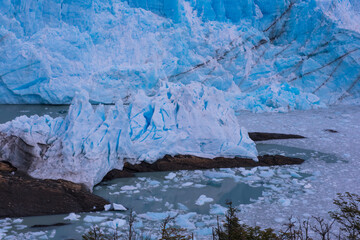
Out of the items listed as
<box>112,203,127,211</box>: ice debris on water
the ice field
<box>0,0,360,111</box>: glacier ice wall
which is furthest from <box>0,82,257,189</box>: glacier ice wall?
<box>0,0,360,111</box>: glacier ice wall

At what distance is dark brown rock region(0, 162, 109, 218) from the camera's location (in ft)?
11.8

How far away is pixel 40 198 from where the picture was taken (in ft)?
12.3

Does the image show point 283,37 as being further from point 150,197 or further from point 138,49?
point 150,197

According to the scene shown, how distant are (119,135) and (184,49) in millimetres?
9704

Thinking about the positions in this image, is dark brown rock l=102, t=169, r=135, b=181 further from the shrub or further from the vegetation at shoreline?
the shrub

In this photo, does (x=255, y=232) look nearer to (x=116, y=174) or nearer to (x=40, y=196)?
(x=40, y=196)

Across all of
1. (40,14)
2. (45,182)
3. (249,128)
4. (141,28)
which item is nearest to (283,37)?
(141,28)

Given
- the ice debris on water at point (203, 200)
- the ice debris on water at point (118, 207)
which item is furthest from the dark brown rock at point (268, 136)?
the ice debris on water at point (118, 207)

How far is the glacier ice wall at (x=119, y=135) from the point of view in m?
4.54

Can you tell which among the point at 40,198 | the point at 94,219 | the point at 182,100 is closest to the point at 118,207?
the point at 94,219

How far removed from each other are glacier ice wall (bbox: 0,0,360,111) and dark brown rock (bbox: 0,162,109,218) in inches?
346

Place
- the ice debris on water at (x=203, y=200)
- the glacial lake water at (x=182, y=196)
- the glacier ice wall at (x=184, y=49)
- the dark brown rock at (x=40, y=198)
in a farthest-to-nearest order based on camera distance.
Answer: the glacier ice wall at (x=184, y=49)
the ice debris on water at (x=203, y=200)
the dark brown rock at (x=40, y=198)
the glacial lake water at (x=182, y=196)

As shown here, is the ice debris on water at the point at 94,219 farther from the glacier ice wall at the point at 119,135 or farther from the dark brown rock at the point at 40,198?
the glacier ice wall at the point at 119,135

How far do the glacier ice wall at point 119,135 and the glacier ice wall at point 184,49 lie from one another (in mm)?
6099
